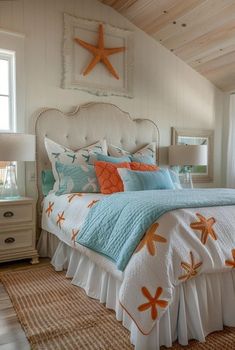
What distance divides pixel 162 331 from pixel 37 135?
7.83 ft

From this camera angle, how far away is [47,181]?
3.35 metres

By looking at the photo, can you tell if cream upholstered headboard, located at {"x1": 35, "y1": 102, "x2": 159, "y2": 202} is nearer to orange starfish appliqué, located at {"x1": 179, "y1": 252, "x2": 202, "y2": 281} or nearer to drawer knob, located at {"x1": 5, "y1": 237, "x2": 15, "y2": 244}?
drawer knob, located at {"x1": 5, "y1": 237, "x2": 15, "y2": 244}

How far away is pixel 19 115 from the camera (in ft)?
10.9

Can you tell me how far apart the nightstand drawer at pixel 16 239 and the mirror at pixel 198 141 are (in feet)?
7.54

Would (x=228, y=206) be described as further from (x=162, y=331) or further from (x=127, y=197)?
(x=162, y=331)

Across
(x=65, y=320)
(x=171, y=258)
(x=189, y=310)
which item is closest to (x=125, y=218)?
(x=171, y=258)

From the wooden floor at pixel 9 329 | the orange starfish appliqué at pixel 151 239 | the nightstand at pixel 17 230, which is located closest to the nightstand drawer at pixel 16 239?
the nightstand at pixel 17 230

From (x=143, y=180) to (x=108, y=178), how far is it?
376 millimetres

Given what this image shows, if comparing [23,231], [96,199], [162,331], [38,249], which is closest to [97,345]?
[162,331]

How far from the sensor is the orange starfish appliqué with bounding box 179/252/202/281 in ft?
5.54

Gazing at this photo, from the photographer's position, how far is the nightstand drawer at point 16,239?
114 inches

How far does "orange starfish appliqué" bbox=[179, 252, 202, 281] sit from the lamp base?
197 centimetres

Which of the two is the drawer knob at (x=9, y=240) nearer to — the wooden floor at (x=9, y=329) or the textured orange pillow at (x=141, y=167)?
the wooden floor at (x=9, y=329)

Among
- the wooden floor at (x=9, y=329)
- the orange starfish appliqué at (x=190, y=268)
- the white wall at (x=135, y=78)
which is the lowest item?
the wooden floor at (x=9, y=329)
